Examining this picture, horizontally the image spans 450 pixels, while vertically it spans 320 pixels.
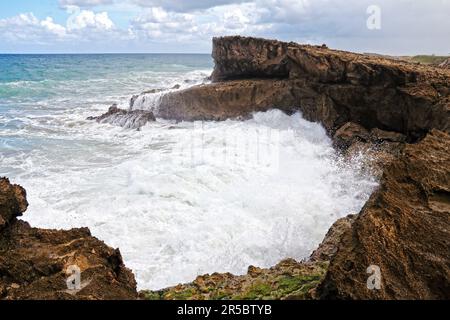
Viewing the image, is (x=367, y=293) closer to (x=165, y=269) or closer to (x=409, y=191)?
(x=409, y=191)

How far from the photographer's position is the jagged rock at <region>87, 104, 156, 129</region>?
21078mm

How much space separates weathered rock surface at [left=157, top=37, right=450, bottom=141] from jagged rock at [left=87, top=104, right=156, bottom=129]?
1160 millimetres

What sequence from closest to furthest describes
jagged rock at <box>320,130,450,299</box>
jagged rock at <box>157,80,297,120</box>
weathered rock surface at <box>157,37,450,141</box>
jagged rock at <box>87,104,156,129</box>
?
jagged rock at <box>320,130,450,299</box> → weathered rock surface at <box>157,37,450,141</box> → jagged rock at <box>157,80,297,120</box> → jagged rock at <box>87,104,156,129</box>

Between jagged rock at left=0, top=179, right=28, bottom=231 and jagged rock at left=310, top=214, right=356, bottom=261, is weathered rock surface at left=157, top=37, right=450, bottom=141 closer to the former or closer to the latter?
jagged rock at left=310, top=214, right=356, bottom=261

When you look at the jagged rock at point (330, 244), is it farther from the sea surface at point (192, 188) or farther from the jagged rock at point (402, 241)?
the jagged rock at point (402, 241)

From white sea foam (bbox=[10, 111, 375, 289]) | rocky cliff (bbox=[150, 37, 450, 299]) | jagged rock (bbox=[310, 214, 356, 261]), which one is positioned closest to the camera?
rocky cliff (bbox=[150, 37, 450, 299])

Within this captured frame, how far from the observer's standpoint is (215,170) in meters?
12.3

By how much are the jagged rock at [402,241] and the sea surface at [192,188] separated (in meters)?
3.54

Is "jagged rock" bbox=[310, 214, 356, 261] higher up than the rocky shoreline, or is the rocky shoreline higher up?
the rocky shoreline

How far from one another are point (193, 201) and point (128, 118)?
12489mm

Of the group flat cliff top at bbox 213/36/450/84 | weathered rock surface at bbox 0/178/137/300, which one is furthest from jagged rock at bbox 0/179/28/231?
flat cliff top at bbox 213/36/450/84

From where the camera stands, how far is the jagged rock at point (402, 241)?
378 centimetres

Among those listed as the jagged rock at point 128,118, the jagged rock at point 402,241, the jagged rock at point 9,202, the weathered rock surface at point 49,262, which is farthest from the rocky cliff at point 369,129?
the jagged rock at point 9,202

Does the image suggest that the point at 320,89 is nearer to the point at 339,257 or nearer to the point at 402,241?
the point at 402,241
